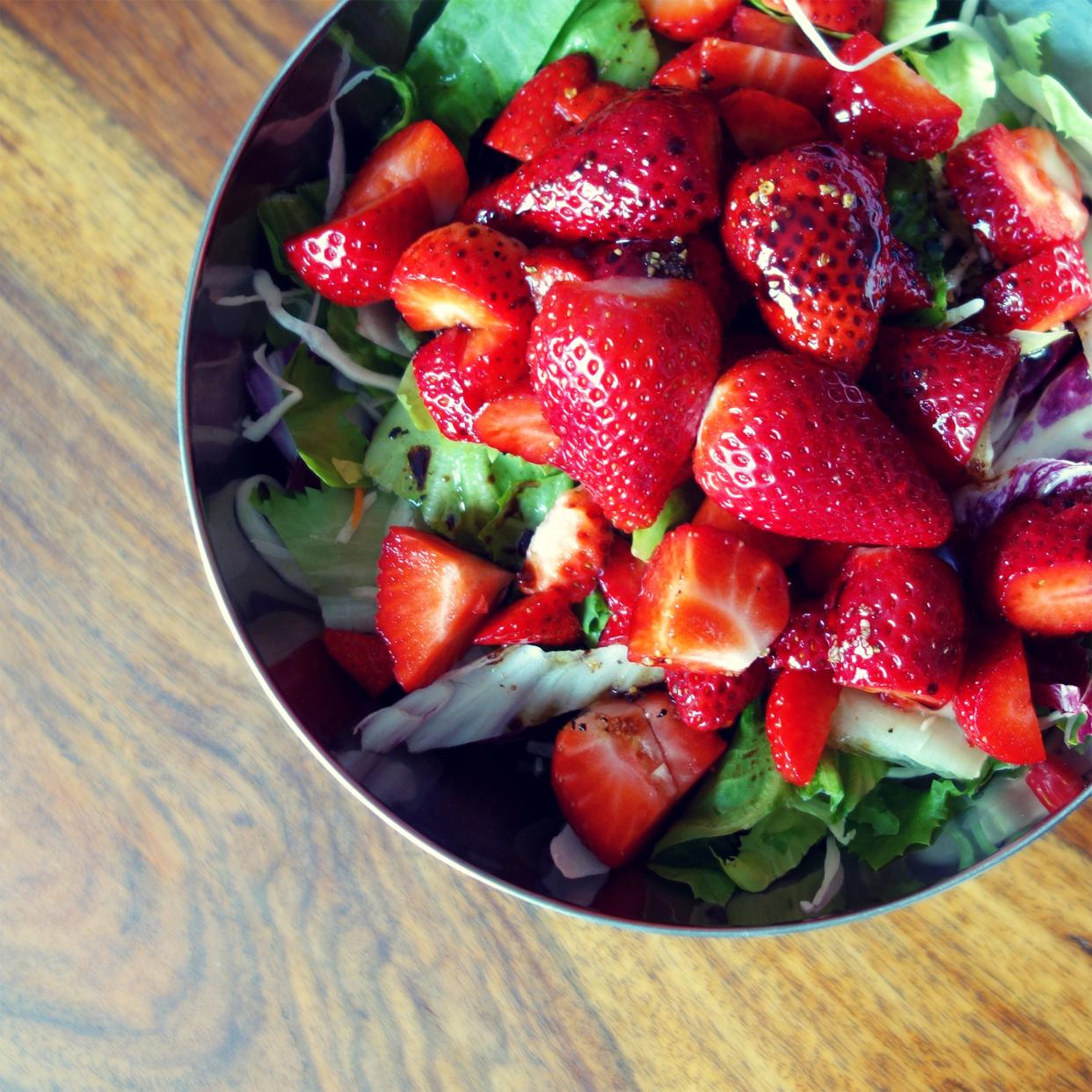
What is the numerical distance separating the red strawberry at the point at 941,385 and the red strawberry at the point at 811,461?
0.06 metres

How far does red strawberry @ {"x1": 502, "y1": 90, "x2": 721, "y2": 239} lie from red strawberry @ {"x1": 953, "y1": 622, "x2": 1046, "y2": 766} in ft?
1.66

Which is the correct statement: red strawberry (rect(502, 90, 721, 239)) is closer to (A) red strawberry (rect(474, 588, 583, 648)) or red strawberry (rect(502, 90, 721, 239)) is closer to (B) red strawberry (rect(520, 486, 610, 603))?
(B) red strawberry (rect(520, 486, 610, 603))

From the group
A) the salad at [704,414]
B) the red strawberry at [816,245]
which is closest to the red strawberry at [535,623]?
the salad at [704,414]

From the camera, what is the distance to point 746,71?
0.97 metres

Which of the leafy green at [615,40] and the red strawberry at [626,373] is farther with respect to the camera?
the leafy green at [615,40]

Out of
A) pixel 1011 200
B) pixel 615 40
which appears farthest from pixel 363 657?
pixel 1011 200

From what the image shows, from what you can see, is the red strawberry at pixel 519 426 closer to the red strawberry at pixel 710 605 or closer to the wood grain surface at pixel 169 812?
the red strawberry at pixel 710 605

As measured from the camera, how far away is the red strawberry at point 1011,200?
980mm

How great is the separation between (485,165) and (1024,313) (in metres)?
0.62

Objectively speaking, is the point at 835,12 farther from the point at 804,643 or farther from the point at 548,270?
the point at 804,643

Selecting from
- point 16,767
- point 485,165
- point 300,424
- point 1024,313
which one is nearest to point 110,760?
point 16,767

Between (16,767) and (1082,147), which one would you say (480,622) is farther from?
(1082,147)

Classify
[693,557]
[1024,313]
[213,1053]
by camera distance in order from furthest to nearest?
1. [213,1053]
2. [1024,313]
3. [693,557]

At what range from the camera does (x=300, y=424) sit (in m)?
1.03
